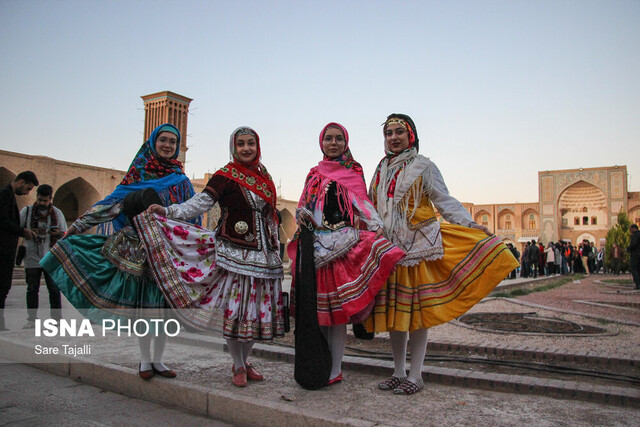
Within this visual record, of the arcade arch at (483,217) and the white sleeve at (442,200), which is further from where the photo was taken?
the arcade arch at (483,217)

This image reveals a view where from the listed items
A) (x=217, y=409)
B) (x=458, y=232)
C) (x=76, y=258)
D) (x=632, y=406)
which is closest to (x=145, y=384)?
(x=217, y=409)

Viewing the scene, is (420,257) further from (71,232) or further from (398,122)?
(71,232)

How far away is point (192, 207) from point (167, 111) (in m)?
42.6

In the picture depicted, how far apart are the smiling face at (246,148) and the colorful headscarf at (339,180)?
19.0 inches

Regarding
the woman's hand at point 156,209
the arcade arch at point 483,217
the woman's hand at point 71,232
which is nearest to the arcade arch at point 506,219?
the arcade arch at point 483,217

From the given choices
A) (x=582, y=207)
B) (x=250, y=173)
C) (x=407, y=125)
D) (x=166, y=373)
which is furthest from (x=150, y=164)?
(x=582, y=207)

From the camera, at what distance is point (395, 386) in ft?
11.6

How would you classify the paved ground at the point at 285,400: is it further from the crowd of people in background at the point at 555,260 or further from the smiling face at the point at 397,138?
the crowd of people in background at the point at 555,260

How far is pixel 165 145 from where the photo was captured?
3.92m

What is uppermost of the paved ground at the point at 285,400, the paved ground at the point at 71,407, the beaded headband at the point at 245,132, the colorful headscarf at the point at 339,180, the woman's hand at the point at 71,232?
the beaded headband at the point at 245,132

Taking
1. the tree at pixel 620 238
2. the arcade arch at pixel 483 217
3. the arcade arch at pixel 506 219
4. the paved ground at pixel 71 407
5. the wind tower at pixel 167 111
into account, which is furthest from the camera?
the arcade arch at pixel 483 217

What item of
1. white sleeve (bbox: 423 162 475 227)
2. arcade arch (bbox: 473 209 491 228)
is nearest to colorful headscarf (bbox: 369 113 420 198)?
white sleeve (bbox: 423 162 475 227)

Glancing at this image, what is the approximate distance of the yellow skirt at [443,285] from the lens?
3.33 metres

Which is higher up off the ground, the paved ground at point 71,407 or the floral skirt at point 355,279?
the floral skirt at point 355,279
